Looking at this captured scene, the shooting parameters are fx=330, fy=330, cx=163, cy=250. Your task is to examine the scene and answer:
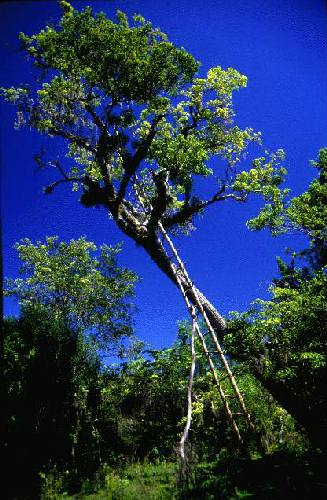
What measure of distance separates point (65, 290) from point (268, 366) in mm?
18372

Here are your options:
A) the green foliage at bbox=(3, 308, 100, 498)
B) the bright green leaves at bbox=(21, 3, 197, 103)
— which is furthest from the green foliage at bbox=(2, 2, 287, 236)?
the green foliage at bbox=(3, 308, 100, 498)

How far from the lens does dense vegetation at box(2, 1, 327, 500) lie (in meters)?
9.38

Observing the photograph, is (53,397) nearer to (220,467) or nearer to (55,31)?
(220,467)

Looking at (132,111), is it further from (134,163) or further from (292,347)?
(292,347)

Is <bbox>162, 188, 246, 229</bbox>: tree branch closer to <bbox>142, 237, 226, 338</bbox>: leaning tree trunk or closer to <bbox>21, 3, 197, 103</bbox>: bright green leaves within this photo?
<bbox>142, 237, 226, 338</bbox>: leaning tree trunk

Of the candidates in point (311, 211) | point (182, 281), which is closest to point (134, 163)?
point (182, 281)

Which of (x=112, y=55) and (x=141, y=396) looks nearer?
(x=112, y=55)

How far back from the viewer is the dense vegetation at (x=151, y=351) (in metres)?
9.38

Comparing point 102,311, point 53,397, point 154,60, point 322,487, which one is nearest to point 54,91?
point 154,60

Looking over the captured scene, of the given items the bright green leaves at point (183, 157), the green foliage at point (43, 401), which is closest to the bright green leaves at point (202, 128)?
the bright green leaves at point (183, 157)

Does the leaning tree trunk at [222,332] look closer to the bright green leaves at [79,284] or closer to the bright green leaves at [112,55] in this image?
the bright green leaves at [112,55]

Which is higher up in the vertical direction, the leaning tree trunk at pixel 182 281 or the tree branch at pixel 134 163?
the tree branch at pixel 134 163

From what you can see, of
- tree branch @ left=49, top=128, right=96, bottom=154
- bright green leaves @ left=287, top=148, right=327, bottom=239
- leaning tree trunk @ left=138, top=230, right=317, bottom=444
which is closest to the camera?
leaning tree trunk @ left=138, top=230, right=317, bottom=444

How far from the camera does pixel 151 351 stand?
1930 cm
